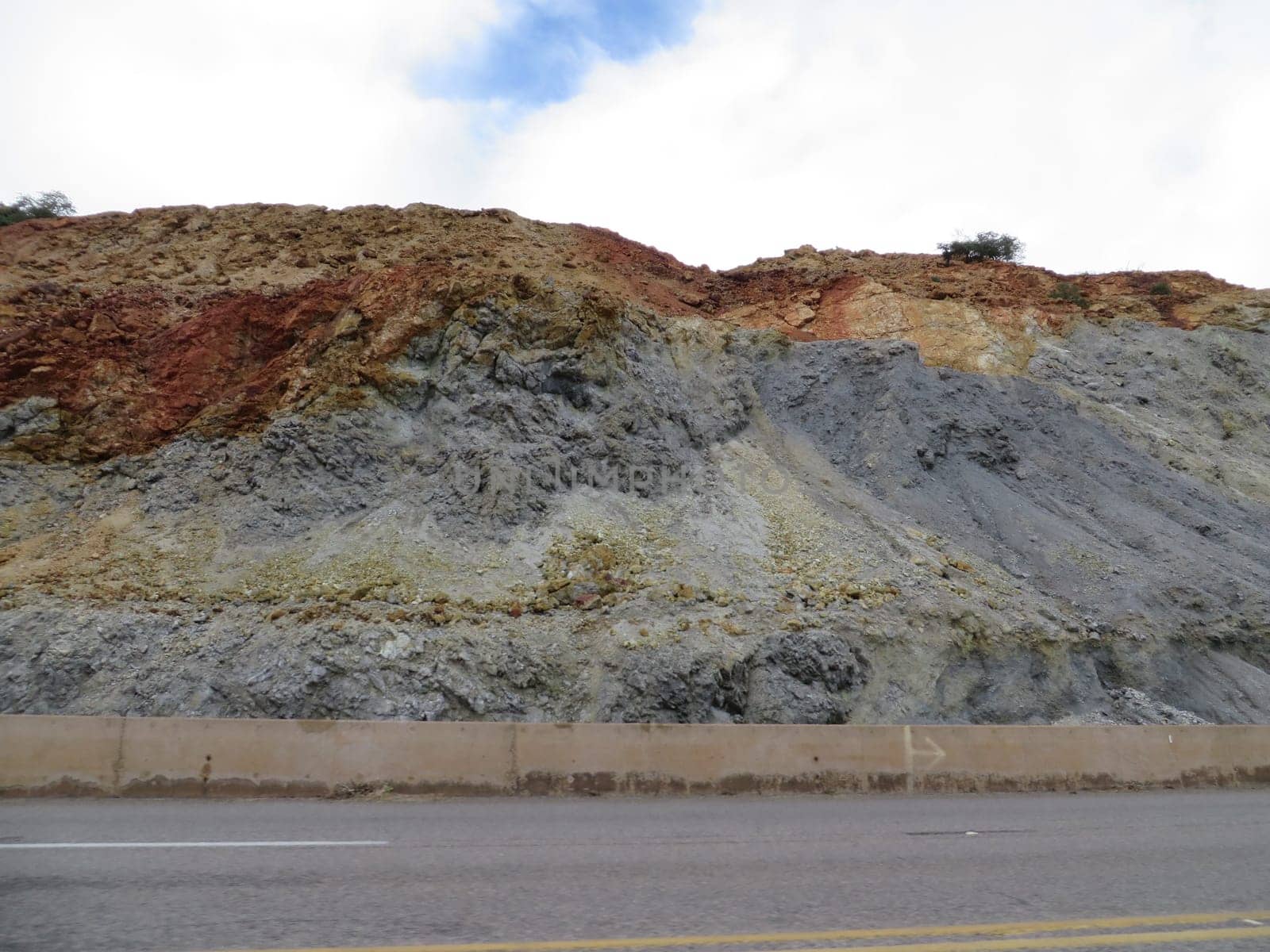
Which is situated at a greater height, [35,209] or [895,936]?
[35,209]

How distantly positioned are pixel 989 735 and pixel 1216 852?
386 centimetres

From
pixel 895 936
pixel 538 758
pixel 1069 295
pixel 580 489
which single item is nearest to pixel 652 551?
pixel 580 489

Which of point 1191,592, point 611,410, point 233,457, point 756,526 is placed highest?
point 611,410

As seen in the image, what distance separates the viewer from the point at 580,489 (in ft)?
62.4

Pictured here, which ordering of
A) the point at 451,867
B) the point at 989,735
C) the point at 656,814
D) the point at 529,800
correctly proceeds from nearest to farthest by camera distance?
1. the point at 451,867
2. the point at 656,814
3. the point at 529,800
4. the point at 989,735

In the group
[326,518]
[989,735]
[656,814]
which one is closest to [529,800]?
[656,814]

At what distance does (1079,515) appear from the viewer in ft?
69.7

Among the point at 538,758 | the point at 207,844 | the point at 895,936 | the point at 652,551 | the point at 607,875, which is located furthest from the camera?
the point at 652,551

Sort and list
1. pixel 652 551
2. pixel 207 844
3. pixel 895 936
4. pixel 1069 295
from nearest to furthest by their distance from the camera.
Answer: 1. pixel 895 936
2. pixel 207 844
3. pixel 652 551
4. pixel 1069 295

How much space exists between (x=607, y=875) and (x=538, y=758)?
4.16m

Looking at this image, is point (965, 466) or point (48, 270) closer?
point (965, 466)

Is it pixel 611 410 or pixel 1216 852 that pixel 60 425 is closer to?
pixel 611 410

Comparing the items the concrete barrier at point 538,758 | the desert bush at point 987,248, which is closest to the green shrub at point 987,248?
the desert bush at point 987,248

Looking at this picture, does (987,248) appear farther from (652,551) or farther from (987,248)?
(652,551)
